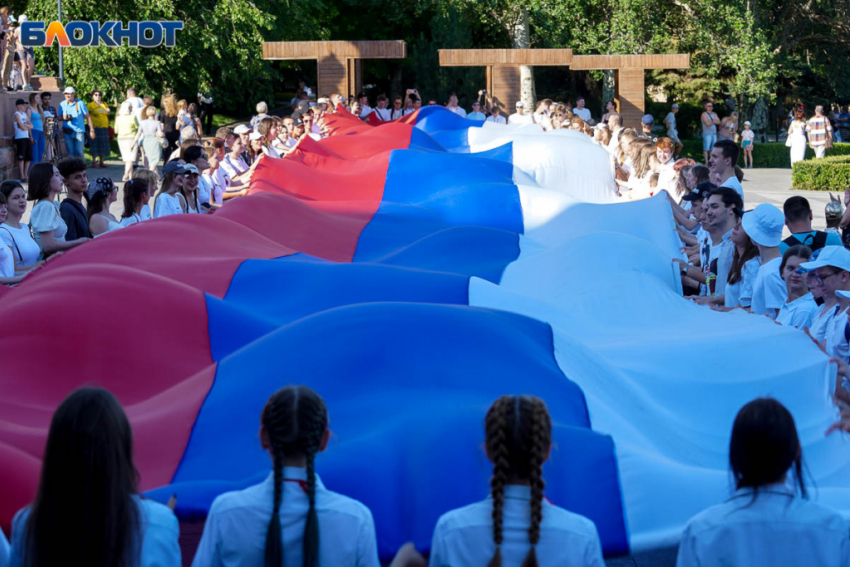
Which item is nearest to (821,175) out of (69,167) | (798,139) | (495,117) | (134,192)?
(798,139)

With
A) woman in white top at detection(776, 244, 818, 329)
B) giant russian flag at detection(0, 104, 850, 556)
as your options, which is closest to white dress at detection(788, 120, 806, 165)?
giant russian flag at detection(0, 104, 850, 556)

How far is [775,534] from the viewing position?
219 centimetres

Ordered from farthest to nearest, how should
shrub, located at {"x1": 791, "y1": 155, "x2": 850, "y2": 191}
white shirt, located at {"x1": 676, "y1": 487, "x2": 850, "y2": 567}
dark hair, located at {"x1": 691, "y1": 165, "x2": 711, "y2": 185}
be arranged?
1. shrub, located at {"x1": 791, "y1": 155, "x2": 850, "y2": 191}
2. dark hair, located at {"x1": 691, "y1": 165, "x2": 711, "y2": 185}
3. white shirt, located at {"x1": 676, "y1": 487, "x2": 850, "y2": 567}

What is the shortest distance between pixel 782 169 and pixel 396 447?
1956 centimetres

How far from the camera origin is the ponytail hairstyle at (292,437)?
226 centimetres

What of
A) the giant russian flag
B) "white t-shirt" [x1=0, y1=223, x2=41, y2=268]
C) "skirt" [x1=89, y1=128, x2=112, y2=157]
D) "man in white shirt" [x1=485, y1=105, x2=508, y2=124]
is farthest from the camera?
"skirt" [x1=89, y1=128, x2=112, y2=157]

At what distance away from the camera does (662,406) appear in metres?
4.05

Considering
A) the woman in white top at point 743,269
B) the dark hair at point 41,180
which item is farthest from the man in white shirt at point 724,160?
the dark hair at point 41,180

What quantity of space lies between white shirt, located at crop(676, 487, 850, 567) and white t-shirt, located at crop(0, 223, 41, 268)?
175 inches

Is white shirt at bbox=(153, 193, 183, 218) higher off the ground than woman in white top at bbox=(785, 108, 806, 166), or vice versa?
white shirt at bbox=(153, 193, 183, 218)

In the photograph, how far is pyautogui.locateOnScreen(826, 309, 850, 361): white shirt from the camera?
4.00 m

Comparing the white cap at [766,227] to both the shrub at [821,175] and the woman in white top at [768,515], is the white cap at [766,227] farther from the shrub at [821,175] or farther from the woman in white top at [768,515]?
the shrub at [821,175]

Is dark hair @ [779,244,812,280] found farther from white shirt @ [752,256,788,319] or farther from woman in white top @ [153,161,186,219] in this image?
woman in white top @ [153,161,186,219]

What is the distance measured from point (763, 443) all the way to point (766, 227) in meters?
2.80
